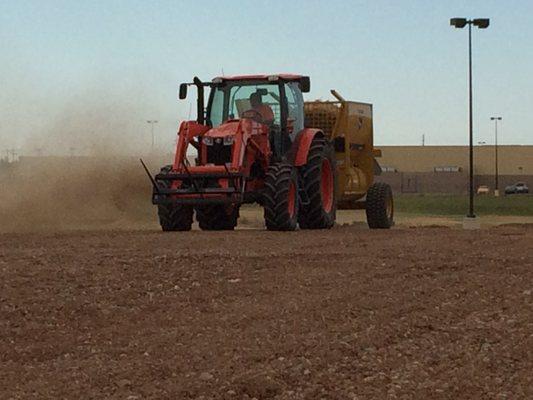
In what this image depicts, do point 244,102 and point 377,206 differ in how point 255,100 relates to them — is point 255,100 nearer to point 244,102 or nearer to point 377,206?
point 244,102

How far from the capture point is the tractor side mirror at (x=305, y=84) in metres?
19.6

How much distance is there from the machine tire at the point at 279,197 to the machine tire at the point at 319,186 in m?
1.23

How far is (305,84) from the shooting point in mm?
19641

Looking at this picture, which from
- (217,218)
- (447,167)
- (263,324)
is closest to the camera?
(263,324)

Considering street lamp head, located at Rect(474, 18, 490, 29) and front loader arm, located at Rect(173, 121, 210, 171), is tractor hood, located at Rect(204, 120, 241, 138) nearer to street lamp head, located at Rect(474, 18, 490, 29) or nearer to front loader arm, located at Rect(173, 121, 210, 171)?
front loader arm, located at Rect(173, 121, 210, 171)

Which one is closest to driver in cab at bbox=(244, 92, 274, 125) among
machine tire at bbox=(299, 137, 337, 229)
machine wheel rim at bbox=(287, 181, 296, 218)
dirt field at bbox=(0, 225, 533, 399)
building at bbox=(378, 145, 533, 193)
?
machine tire at bbox=(299, 137, 337, 229)

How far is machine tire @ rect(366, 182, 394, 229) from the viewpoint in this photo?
23.0 meters

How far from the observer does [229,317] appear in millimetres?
9141

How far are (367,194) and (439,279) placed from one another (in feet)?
38.3

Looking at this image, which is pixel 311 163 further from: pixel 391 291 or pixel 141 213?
pixel 391 291

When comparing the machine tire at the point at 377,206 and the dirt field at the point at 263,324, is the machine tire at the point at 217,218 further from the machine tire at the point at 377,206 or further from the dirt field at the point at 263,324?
the dirt field at the point at 263,324

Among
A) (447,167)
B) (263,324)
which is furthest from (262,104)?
(447,167)

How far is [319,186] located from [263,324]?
431 inches

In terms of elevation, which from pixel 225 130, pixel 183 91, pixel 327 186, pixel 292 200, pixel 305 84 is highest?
pixel 305 84
